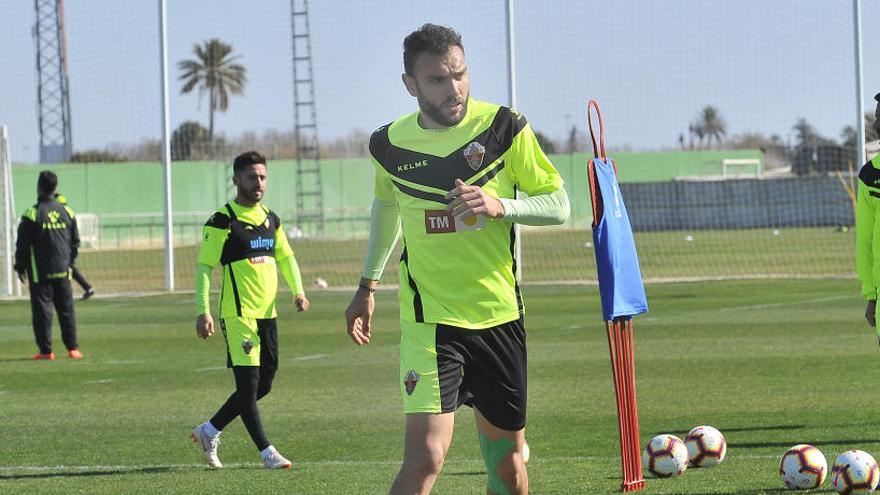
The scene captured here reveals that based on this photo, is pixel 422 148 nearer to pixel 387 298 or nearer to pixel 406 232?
pixel 406 232

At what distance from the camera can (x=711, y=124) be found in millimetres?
41906

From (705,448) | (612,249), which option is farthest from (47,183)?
(612,249)

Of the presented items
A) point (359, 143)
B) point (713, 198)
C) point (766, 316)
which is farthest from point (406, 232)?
point (713, 198)

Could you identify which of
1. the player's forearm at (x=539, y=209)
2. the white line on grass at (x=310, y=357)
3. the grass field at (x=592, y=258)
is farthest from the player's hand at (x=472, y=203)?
the grass field at (x=592, y=258)

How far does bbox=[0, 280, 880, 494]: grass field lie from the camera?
913 cm

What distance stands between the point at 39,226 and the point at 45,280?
2.18 feet

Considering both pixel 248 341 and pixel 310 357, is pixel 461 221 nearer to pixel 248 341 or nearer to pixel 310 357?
pixel 248 341

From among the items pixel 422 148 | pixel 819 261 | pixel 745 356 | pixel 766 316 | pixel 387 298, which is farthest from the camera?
pixel 819 261

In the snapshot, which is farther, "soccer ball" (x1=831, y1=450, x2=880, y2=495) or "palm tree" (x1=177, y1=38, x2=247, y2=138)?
"palm tree" (x1=177, y1=38, x2=247, y2=138)

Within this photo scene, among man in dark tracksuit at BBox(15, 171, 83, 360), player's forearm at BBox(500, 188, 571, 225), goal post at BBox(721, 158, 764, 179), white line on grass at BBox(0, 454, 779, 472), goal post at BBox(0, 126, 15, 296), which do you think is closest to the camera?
player's forearm at BBox(500, 188, 571, 225)

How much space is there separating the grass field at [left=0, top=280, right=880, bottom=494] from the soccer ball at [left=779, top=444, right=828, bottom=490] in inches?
6.9

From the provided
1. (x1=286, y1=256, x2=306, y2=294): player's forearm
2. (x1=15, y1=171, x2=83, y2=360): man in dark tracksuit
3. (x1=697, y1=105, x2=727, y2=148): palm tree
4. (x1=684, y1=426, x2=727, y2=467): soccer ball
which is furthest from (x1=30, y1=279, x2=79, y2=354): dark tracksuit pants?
(x1=697, y1=105, x2=727, y2=148): palm tree

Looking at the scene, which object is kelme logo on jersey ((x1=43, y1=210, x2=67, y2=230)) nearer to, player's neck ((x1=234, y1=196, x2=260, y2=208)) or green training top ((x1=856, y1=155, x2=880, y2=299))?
player's neck ((x1=234, y1=196, x2=260, y2=208))

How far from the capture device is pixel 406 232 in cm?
604
